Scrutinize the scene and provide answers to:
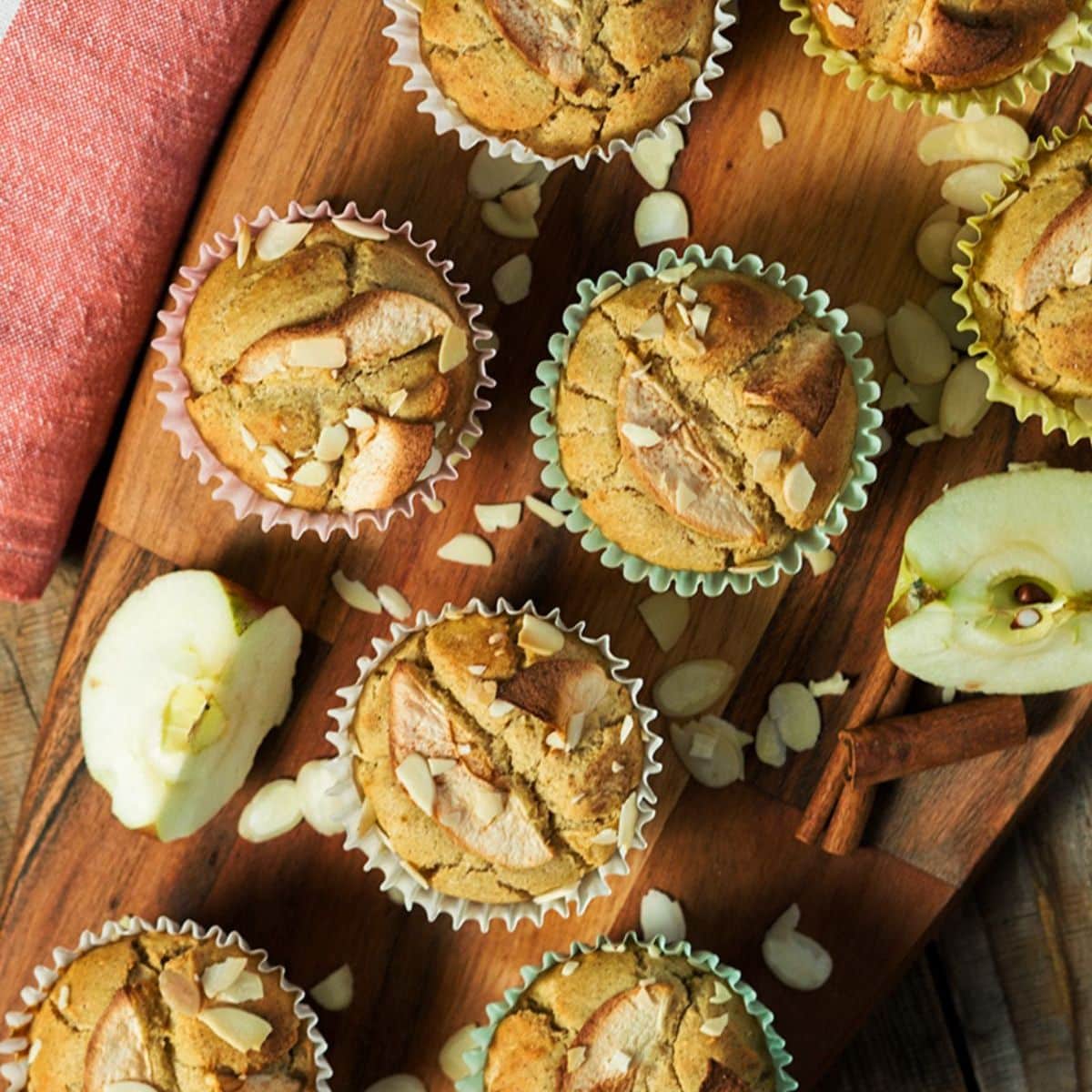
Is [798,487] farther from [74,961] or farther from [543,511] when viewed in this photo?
[74,961]

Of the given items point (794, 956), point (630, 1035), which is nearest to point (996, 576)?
point (794, 956)

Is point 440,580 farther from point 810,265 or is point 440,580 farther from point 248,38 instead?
point 248,38

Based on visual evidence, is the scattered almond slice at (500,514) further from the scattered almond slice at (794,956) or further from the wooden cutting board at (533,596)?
the scattered almond slice at (794,956)

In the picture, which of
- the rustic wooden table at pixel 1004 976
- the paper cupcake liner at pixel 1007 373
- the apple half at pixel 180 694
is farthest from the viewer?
the rustic wooden table at pixel 1004 976

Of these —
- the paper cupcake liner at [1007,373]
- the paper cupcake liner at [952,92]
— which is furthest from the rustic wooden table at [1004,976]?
the paper cupcake liner at [952,92]

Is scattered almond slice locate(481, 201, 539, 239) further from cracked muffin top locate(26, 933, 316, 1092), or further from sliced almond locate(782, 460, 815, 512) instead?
cracked muffin top locate(26, 933, 316, 1092)

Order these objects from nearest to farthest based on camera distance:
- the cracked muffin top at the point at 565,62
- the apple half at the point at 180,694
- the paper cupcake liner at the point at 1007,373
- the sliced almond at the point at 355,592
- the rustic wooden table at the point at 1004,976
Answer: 1. the cracked muffin top at the point at 565,62
2. the paper cupcake liner at the point at 1007,373
3. the apple half at the point at 180,694
4. the sliced almond at the point at 355,592
5. the rustic wooden table at the point at 1004,976
